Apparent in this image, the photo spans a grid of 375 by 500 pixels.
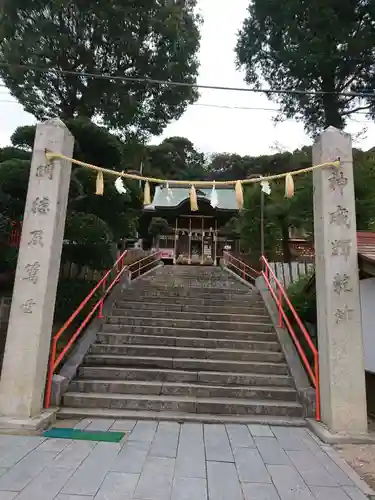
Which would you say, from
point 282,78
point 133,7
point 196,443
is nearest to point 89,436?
point 196,443

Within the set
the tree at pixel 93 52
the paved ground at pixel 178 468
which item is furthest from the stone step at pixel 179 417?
the tree at pixel 93 52

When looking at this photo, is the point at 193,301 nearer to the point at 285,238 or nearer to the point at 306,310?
the point at 306,310

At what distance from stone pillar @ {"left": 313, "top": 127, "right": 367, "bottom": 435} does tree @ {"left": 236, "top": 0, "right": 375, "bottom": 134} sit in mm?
9113

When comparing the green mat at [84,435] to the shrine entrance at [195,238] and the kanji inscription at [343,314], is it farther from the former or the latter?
the shrine entrance at [195,238]

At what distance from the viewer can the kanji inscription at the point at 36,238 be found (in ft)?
15.5

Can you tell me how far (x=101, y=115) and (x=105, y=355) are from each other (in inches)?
406

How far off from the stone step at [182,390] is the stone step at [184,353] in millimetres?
874

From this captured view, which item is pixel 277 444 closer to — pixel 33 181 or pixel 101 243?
pixel 33 181

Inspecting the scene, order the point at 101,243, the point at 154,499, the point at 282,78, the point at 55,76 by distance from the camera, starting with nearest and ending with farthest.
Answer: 1. the point at 154,499
2. the point at 101,243
3. the point at 55,76
4. the point at 282,78

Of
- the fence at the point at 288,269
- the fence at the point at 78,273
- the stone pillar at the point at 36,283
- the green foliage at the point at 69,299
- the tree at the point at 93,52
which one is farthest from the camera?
the fence at the point at 288,269

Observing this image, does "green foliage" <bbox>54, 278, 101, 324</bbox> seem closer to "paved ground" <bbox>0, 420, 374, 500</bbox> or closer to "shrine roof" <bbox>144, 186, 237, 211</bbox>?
"paved ground" <bbox>0, 420, 374, 500</bbox>

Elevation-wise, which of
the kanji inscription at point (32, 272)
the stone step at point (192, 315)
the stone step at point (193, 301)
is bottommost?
the stone step at point (192, 315)

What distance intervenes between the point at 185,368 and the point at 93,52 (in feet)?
40.8

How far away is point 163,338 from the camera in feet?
21.3
